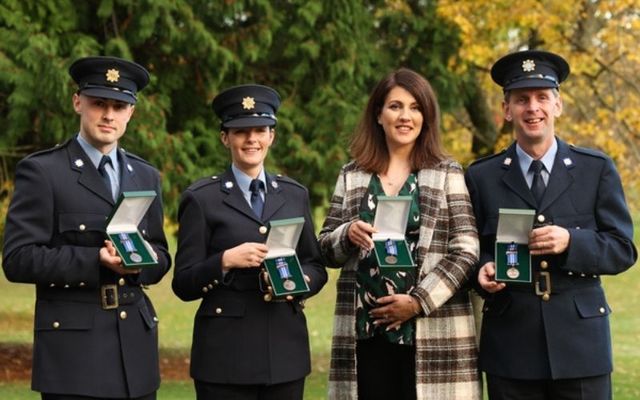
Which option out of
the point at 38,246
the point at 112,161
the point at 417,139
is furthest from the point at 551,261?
the point at 38,246

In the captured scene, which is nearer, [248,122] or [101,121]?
[101,121]

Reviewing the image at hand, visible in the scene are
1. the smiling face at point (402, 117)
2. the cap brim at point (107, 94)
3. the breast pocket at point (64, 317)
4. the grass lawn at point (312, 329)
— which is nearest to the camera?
the breast pocket at point (64, 317)

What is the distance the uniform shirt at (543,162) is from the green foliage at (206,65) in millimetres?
5494

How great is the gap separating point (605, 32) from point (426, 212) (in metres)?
8.57

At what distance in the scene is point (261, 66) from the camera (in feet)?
39.2

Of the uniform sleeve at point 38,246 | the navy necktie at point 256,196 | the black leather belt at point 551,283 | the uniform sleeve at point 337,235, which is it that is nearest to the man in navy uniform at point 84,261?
the uniform sleeve at point 38,246

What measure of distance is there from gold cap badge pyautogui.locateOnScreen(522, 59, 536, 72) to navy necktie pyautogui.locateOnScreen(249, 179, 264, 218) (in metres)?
1.34

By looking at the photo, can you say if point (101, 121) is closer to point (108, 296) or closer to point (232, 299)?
point (108, 296)

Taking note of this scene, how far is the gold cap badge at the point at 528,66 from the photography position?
5523 millimetres

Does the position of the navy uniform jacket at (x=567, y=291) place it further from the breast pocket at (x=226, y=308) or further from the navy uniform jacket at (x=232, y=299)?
the breast pocket at (x=226, y=308)

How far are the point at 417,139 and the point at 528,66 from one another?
644 mm

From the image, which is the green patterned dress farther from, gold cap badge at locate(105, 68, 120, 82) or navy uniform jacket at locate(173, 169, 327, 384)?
gold cap badge at locate(105, 68, 120, 82)

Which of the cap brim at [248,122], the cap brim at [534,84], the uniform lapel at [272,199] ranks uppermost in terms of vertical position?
the cap brim at [534,84]

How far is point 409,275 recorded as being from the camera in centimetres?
555
